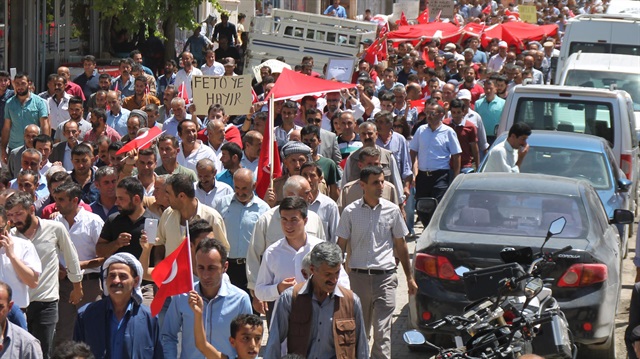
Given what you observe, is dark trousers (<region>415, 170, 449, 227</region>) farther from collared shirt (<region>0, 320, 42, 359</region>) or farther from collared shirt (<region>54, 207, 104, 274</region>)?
collared shirt (<region>0, 320, 42, 359</region>)

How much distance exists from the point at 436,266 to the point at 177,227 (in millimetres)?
1919

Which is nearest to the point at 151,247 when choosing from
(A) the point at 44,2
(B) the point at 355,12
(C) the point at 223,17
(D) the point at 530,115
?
(D) the point at 530,115

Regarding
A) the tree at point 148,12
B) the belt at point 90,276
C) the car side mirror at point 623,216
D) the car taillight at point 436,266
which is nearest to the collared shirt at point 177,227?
the belt at point 90,276

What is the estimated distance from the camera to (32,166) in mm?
11797

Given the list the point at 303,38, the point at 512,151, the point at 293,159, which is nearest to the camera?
the point at 293,159

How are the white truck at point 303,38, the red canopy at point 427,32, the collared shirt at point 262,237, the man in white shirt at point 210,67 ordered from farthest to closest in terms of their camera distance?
the red canopy at point 427,32, the white truck at point 303,38, the man in white shirt at point 210,67, the collared shirt at point 262,237

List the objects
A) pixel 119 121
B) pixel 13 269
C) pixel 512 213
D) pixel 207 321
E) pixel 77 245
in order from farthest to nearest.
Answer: pixel 119 121 < pixel 512 213 < pixel 77 245 < pixel 13 269 < pixel 207 321

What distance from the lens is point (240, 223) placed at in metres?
10.3

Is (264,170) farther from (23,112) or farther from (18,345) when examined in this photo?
(23,112)

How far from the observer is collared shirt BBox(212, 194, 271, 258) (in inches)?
404

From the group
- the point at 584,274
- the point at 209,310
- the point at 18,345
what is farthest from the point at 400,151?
the point at 18,345

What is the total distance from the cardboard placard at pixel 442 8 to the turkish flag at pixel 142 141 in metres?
28.4

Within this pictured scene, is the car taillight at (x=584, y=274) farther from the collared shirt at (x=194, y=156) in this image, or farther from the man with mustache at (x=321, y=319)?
the collared shirt at (x=194, y=156)

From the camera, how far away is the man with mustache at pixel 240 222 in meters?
10.2
